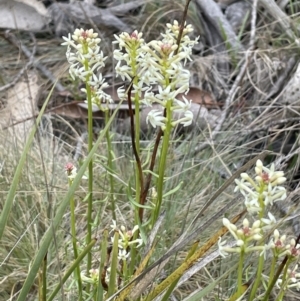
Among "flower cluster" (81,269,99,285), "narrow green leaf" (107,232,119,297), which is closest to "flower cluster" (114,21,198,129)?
"narrow green leaf" (107,232,119,297)

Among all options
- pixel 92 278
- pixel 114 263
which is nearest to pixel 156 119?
pixel 114 263

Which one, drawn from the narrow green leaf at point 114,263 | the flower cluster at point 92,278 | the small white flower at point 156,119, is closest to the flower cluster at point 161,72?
the small white flower at point 156,119

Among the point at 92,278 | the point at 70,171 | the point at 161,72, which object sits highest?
the point at 161,72

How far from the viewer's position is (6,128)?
2180 mm

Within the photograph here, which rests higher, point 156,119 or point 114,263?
point 156,119

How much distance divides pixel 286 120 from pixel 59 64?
116cm

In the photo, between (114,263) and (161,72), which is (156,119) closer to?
(161,72)

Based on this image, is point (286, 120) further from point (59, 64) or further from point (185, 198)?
point (59, 64)

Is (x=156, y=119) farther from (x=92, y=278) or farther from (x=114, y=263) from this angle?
(x=92, y=278)

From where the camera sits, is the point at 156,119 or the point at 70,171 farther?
the point at 70,171

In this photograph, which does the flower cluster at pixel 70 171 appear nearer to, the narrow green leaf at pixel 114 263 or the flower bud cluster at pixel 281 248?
the narrow green leaf at pixel 114 263

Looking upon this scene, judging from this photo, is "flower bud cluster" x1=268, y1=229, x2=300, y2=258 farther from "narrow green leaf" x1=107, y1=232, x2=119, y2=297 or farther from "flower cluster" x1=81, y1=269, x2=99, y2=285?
"flower cluster" x1=81, y1=269, x2=99, y2=285

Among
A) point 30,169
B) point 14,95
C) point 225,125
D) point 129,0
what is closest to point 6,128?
point 30,169

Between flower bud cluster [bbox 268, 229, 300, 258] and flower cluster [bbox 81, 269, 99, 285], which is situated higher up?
flower bud cluster [bbox 268, 229, 300, 258]
